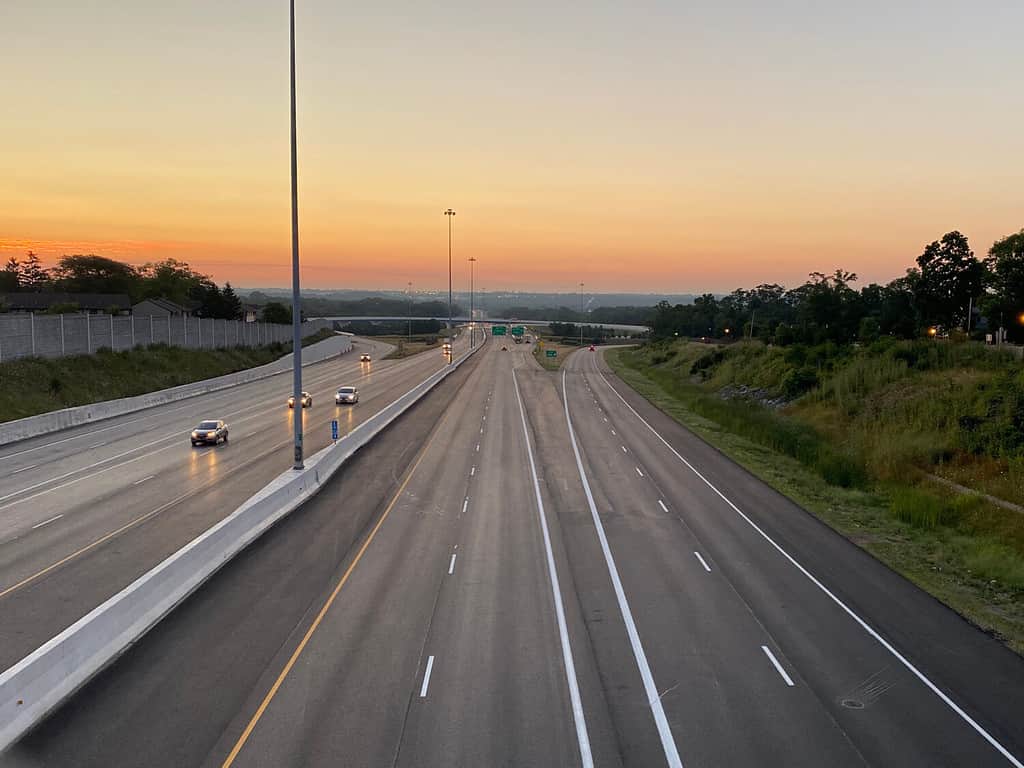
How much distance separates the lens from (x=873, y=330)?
9400cm

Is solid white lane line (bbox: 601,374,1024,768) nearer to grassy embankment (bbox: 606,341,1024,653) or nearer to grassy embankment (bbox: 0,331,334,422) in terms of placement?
grassy embankment (bbox: 606,341,1024,653)

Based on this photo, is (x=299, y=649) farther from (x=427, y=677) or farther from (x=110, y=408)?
(x=110, y=408)

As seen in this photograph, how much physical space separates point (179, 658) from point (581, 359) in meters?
102

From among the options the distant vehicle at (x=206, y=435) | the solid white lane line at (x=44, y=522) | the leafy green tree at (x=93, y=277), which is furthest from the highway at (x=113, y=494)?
the leafy green tree at (x=93, y=277)

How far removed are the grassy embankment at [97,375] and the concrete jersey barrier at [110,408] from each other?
177cm

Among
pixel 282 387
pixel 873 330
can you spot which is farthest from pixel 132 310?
pixel 873 330

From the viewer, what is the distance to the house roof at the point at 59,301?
105m

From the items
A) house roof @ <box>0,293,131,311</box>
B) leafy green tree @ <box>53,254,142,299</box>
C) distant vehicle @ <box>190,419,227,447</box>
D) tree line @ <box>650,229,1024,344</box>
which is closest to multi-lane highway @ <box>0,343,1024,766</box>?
distant vehicle @ <box>190,419,227,447</box>

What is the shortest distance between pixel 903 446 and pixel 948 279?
61.5m

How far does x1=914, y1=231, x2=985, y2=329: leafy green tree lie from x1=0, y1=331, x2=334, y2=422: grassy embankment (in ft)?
273

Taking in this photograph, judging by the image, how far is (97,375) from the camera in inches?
2096

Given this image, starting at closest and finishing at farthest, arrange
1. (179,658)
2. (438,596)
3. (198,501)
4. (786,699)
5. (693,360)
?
(786,699) < (179,658) < (438,596) < (198,501) < (693,360)

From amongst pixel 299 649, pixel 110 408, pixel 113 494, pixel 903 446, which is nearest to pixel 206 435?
pixel 113 494

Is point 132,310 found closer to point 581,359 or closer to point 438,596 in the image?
point 581,359
